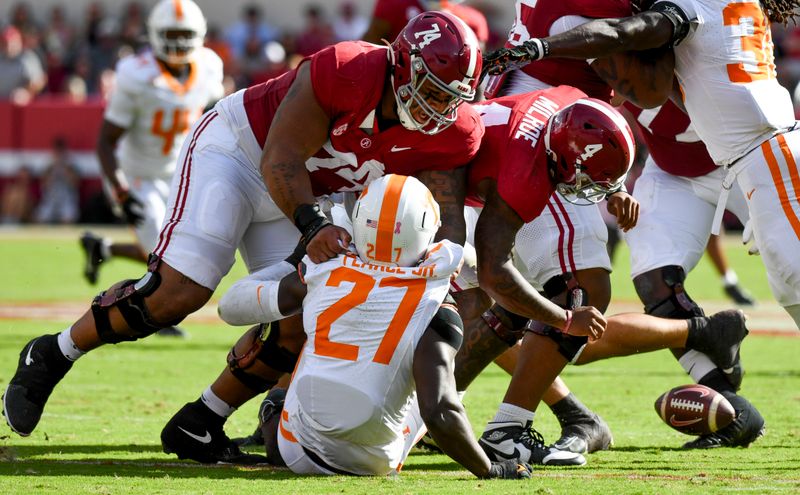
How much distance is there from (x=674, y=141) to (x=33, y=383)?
328cm

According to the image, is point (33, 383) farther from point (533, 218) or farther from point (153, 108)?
point (153, 108)

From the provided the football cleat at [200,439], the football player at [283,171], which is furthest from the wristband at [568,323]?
the football cleat at [200,439]

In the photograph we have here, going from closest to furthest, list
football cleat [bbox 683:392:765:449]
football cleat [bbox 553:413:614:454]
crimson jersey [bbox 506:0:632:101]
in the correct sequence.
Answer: football cleat [bbox 553:413:614:454]
football cleat [bbox 683:392:765:449]
crimson jersey [bbox 506:0:632:101]

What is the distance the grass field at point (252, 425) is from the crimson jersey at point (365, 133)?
1.22 meters

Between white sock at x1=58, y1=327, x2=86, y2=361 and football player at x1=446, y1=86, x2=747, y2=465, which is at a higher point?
football player at x1=446, y1=86, x2=747, y2=465

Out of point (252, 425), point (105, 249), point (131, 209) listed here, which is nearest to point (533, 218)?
point (252, 425)

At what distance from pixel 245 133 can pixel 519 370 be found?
1543 millimetres

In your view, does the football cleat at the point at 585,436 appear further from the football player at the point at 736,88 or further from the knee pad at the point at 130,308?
the knee pad at the point at 130,308

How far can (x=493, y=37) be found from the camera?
19359mm

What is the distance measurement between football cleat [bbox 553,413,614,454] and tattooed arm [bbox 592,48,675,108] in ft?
4.58

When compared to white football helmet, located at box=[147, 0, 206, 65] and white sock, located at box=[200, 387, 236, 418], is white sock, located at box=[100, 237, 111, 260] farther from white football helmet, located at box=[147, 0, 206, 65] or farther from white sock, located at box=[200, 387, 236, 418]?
white sock, located at box=[200, 387, 236, 418]

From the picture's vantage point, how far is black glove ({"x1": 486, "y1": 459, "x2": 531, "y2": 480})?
4.58 m

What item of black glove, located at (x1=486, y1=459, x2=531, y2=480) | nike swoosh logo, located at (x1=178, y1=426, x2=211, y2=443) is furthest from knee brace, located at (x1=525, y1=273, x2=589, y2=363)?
nike swoosh logo, located at (x1=178, y1=426, x2=211, y2=443)

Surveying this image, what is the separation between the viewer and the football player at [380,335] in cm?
455
